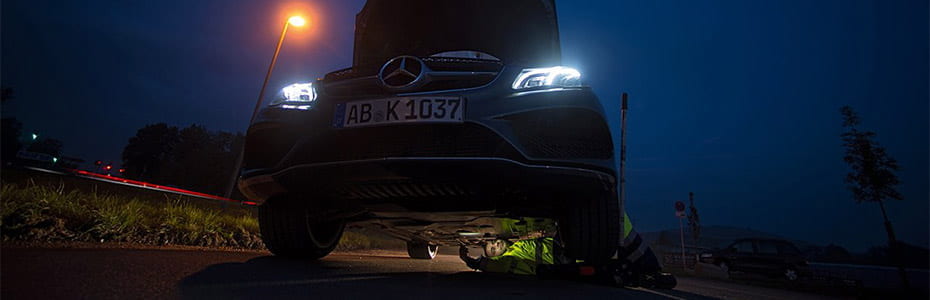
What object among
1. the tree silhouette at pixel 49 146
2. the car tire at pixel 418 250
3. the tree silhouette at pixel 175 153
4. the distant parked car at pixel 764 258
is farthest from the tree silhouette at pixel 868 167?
the tree silhouette at pixel 49 146

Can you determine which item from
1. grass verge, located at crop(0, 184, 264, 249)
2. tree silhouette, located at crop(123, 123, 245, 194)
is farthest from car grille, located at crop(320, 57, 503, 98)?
tree silhouette, located at crop(123, 123, 245, 194)

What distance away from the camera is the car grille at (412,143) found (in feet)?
6.47

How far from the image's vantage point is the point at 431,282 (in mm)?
2166

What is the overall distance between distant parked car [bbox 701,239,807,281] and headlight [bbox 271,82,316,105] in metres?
14.2

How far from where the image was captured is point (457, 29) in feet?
11.4

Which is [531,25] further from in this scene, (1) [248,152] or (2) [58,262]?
(2) [58,262]

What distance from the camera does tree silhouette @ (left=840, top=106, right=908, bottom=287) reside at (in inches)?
544

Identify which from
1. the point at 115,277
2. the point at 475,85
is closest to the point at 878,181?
the point at 475,85

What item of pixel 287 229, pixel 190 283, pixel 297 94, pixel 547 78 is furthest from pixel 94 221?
pixel 547 78

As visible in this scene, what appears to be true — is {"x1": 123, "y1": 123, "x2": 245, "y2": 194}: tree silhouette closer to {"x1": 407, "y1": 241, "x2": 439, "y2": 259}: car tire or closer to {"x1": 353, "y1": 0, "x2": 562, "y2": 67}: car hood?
{"x1": 407, "y1": 241, "x2": 439, "y2": 259}: car tire

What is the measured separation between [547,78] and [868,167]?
17.8m

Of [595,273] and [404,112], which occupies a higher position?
[404,112]

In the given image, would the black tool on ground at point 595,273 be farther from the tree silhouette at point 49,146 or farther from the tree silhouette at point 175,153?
the tree silhouette at point 49,146

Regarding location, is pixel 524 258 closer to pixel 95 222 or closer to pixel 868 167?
pixel 95 222
